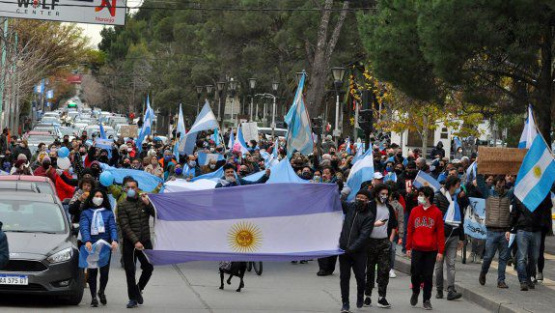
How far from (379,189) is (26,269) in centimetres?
467

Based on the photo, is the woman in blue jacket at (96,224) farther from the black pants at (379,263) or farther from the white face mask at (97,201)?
the black pants at (379,263)

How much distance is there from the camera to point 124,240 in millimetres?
14039

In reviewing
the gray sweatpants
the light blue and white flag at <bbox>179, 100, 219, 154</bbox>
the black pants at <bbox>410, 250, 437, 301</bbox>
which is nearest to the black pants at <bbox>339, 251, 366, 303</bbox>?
the black pants at <bbox>410, 250, 437, 301</bbox>

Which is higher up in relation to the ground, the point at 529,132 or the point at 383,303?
the point at 529,132

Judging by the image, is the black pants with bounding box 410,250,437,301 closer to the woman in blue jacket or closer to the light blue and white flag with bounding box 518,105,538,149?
the woman in blue jacket

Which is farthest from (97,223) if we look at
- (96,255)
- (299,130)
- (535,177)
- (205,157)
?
(205,157)

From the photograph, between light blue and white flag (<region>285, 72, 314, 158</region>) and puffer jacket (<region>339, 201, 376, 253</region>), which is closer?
puffer jacket (<region>339, 201, 376, 253</region>)

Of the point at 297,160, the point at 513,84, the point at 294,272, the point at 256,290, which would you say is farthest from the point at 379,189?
the point at 513,84

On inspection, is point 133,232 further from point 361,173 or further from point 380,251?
point 361,173

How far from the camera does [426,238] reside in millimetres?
14859

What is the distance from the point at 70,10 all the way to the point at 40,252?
1195 inches

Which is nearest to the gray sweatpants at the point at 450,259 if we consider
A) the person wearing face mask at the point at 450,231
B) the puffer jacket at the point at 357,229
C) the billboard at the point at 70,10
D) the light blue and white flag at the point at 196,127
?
the person wearing face mask at the point at 450,231

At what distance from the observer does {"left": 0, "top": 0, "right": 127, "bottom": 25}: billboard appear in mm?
41125

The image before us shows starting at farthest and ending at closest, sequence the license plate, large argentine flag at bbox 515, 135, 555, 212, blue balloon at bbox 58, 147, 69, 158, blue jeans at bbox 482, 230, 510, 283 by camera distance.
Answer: blue balloon at bbox 58, 147, 69, 158 → blue jeans at bbox 482, 230, 510, 283 → large argentine flag at bbox 515, 135, 555, 212 → the license plate
